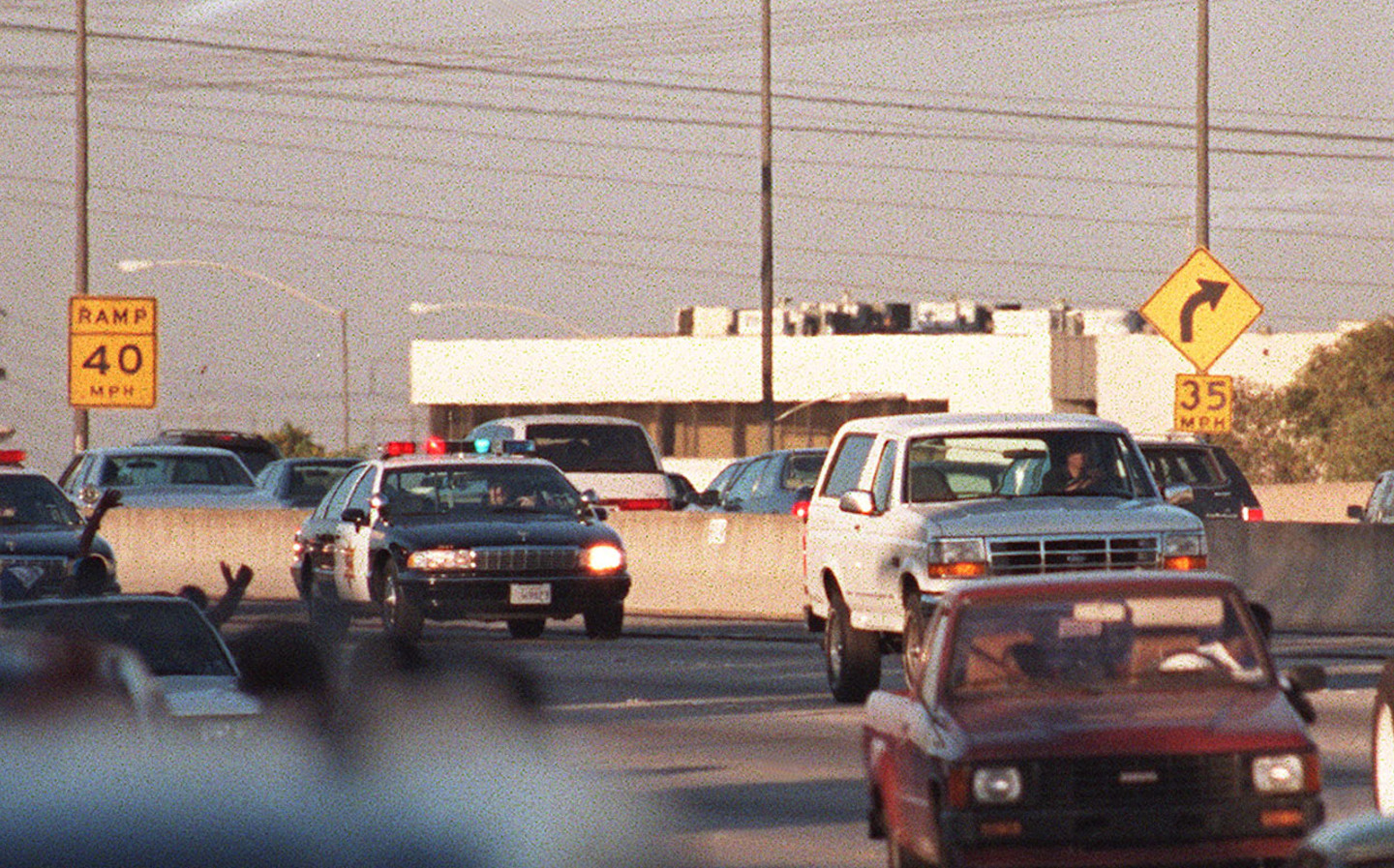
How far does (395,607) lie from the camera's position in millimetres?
23016

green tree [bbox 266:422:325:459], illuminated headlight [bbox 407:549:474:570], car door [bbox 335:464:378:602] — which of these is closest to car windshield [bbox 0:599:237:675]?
illuminated headlight [bbox 407:549:474:570]

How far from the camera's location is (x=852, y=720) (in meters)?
16.9

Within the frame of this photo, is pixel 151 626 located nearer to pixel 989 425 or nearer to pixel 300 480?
pixel 989 425

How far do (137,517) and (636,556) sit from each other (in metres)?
6.82

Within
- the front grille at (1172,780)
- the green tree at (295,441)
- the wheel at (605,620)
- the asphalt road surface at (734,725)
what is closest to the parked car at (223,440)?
the asphalt road surface at (734,725)

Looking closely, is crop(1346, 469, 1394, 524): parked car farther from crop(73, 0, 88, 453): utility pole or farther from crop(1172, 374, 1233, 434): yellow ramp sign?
crop(73, 0, 88, 453): utility pole

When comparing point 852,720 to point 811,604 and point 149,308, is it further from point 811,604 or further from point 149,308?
point 149,308

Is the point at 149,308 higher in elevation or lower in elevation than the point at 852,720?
higher

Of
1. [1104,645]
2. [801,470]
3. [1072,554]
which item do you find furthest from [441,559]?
[1104,645]

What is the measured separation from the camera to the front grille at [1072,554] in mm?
16812

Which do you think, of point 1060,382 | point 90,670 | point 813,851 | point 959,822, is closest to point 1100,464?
point 813,851

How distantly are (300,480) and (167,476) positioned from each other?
1.72 meters

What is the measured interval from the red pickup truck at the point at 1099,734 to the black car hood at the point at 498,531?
1275cm

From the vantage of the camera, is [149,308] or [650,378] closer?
[149,308]
